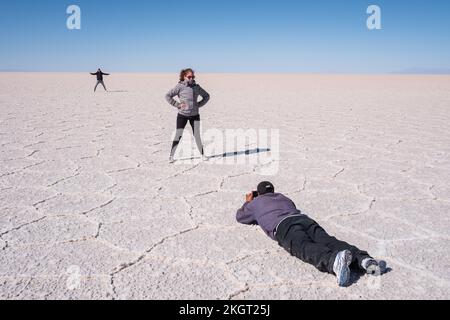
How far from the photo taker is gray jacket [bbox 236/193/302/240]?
2510mm

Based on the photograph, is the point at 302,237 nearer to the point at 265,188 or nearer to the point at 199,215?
the point at 265,188

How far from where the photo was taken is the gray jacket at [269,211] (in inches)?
98.8

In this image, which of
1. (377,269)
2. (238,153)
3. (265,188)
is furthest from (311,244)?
(238,153)

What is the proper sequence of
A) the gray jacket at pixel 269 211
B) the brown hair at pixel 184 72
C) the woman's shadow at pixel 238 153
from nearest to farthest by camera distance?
the gray jacket at pixel 269 211, the brown hair at pixel 184 72, the woman's shadow at pixel 238 153

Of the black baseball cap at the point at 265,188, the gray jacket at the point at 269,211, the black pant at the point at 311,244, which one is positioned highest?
the black baseball cap at the point at 265,188

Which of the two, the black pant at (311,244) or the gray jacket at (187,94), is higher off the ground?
the gray jacket at (187,94)

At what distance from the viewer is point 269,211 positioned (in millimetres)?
2568

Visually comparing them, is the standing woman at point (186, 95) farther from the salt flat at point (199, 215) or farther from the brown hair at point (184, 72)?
the salt flat at point (199, 215)

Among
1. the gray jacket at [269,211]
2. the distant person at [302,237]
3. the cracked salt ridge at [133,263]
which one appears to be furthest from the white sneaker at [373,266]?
the cracked salt ridge at [133,263]

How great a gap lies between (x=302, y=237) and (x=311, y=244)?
77 mm

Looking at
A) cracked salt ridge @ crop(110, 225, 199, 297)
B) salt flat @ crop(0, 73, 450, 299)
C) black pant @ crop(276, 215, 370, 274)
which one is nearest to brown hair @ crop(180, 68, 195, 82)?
salt flat @ crop(0, 73, 450, 299)

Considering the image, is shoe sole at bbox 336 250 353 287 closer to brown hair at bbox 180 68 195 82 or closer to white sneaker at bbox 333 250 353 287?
white sneaker at bbox 333 250 353 287
